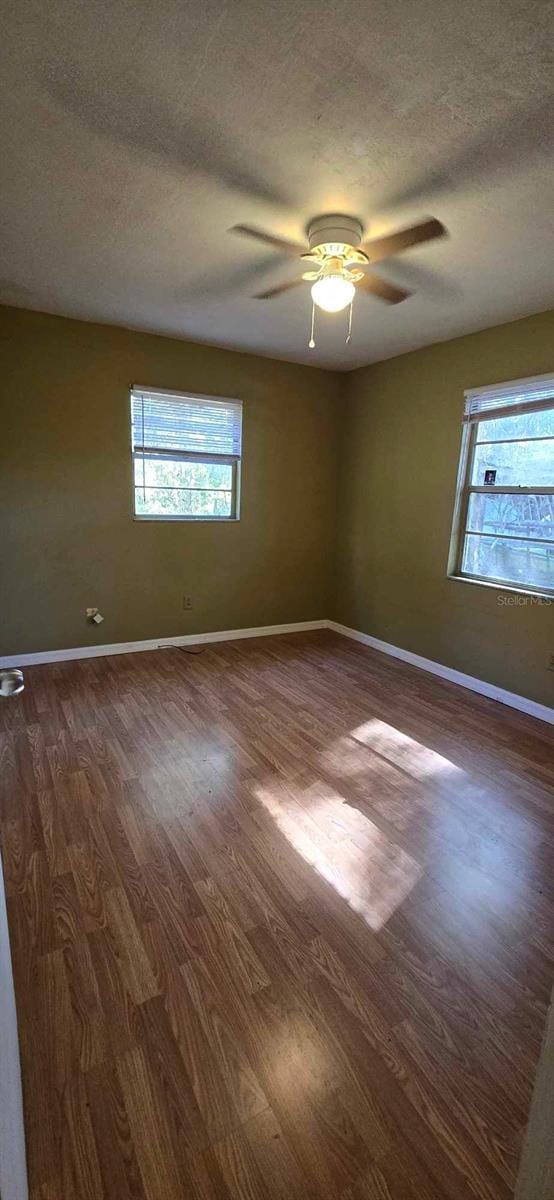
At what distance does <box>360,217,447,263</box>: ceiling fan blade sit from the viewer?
1645mm

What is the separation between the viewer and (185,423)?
4.02 metres

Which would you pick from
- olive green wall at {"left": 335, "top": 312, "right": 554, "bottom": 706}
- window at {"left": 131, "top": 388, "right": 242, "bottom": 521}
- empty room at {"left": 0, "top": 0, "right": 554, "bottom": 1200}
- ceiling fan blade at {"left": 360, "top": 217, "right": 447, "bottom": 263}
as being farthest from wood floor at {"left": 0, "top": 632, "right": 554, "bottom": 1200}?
ceiling fan blade at {"left": 360, "top": 217, "right": 447, "bottom": 263}

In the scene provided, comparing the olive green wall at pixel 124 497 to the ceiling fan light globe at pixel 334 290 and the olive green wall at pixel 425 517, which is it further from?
the ceiling fan light globe at pixel 334 290

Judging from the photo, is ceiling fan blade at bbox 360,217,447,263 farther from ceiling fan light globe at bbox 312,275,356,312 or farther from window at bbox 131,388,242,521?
window at bbox 131,388,242,521

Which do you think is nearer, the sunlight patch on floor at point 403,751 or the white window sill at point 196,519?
the sunlight patch on floor at point 403,751

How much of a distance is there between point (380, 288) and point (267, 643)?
3.07m

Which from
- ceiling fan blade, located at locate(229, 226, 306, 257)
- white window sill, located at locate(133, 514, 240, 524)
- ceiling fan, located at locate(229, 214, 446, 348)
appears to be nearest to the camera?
ceiling fan blade, located at locate(229, 226, 306, 257)

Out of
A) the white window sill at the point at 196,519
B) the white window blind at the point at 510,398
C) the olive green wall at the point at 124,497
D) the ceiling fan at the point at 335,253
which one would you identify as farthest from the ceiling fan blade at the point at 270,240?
the white window sill at the point at 196,519

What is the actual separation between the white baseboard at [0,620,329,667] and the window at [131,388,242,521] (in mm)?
1085

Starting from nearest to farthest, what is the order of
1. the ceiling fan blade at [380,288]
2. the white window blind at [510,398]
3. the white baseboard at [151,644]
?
the ceiling fan blade at [380,288], the white window blind at [510,398], the white baseboard at [151,644]

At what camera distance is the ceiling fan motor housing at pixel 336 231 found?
78.5 inches

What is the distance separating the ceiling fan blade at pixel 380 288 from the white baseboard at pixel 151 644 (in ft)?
10.1

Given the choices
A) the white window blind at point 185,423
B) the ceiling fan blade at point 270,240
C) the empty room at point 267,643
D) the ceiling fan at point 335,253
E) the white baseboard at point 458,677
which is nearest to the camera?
the empty room at point 267,643

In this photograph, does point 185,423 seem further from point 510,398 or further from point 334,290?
point 510,398
